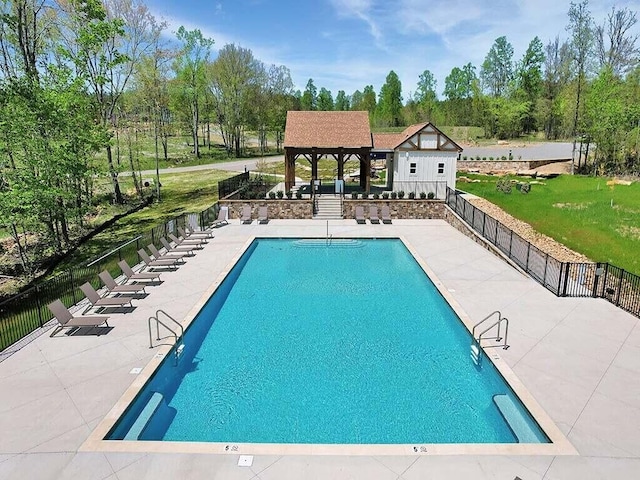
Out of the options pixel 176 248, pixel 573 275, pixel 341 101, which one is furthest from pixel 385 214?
pixel 341 101

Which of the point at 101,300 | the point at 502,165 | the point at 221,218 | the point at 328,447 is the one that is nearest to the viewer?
the point at 328,447

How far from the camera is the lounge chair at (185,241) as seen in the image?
56.1ft

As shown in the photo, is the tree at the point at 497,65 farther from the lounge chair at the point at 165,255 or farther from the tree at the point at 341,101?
the lounge chair at the point at 165,255

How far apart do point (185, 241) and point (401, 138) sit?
15165 mm

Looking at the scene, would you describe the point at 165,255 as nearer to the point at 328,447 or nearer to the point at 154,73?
the point at 328,447

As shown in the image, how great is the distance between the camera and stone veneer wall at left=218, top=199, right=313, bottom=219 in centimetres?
2277

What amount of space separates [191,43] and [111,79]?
2744 cm

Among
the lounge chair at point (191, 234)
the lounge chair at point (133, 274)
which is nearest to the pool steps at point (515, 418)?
the lounge chair at point (133, 274)

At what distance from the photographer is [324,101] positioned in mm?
81438

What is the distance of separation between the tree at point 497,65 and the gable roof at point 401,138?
171ft

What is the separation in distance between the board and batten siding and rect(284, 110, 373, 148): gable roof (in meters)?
2.52

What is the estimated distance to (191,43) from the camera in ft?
167

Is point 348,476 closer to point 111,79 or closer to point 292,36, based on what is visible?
point 111,79

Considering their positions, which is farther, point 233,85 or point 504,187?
point 233,85
